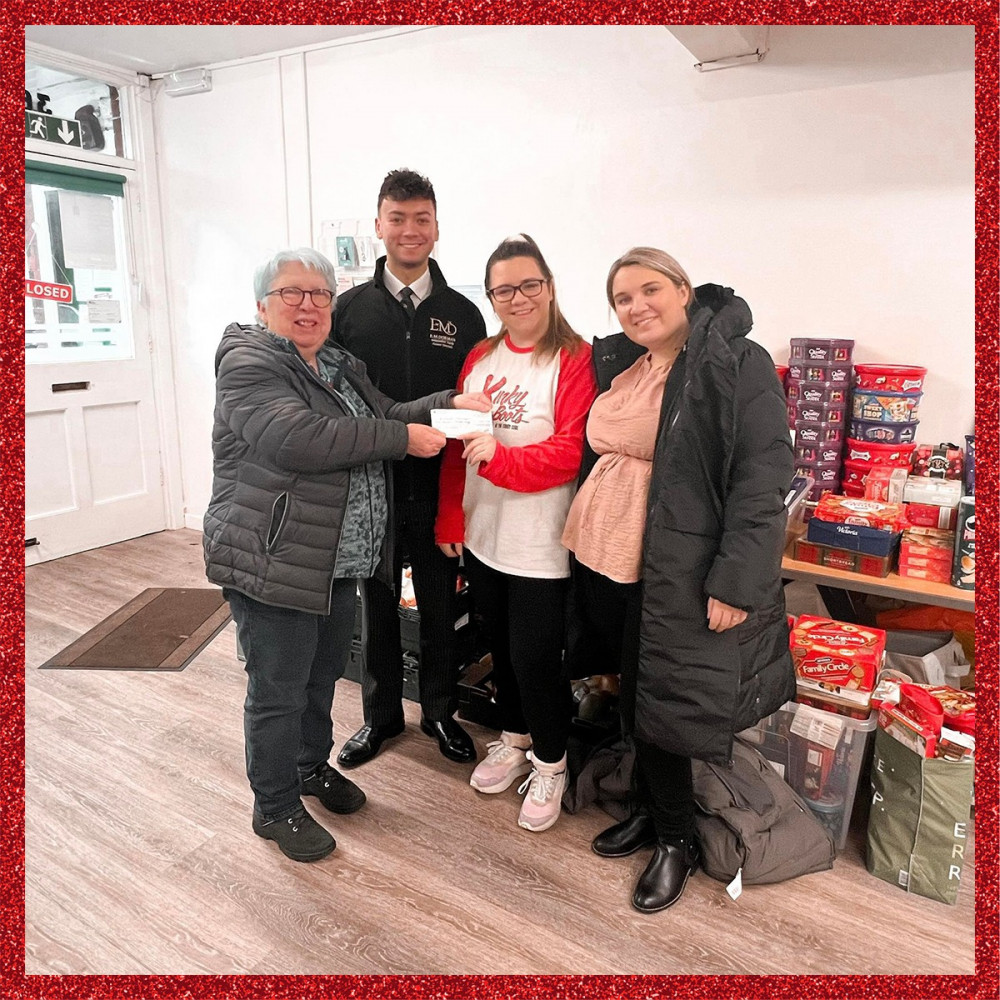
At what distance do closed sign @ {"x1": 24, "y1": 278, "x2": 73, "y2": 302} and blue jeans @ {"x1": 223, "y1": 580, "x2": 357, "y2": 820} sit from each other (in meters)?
→ 2.87

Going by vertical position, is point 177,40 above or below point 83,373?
above

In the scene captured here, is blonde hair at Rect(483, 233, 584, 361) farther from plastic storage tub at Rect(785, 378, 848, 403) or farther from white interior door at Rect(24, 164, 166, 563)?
white interior door at Rect(24, 164, 166, 563)

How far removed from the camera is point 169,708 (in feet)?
8.38

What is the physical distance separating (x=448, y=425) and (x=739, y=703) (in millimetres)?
851

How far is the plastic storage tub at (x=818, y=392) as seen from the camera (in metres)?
2.54

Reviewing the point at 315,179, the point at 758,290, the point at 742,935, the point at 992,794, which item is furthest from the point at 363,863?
the point at 315,179

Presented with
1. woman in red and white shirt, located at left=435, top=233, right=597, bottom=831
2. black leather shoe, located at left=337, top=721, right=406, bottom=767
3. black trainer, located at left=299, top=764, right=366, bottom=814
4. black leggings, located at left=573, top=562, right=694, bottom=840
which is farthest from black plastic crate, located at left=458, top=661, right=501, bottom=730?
black leggings, located at left=573, top=562, right=694, bottom=840

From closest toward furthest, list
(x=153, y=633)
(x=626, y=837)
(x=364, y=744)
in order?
1. (x=626, y=837)
2. (x=364, y=744)
3. (x=153, y=633)

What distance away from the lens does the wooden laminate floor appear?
158cm

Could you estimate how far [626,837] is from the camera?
6.17 ft

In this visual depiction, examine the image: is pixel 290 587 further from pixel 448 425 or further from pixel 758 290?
pixel 758 290

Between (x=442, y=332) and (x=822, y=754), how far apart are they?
1.44 meters

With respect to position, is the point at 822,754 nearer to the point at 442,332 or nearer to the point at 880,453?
the point at 880,453

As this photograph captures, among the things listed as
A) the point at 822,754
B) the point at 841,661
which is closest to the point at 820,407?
the point at 841,661
